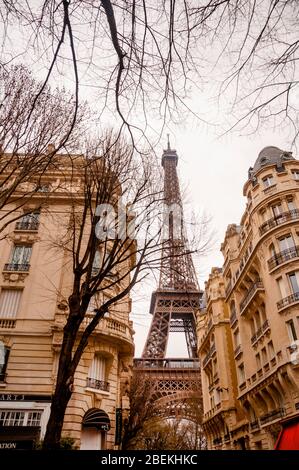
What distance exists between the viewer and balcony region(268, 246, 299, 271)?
Result: 1815cm

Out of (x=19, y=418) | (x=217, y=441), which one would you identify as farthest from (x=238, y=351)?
(x=19, y=418)

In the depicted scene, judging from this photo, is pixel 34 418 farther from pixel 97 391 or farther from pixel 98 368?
pixel 98 368

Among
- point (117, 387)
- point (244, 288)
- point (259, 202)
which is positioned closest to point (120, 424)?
point (117, 387)

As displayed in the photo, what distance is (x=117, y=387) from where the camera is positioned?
15.5m

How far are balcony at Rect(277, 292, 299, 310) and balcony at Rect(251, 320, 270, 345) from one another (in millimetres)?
1970

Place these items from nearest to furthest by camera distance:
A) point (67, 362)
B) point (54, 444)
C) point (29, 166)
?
point (54, 444) → point (67, 362) → point (29, 166)

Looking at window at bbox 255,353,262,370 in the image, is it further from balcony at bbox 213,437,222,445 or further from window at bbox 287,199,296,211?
balcony at bbox 213,437,222,445

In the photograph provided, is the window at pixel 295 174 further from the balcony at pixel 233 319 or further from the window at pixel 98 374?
the window at pixel 98 374

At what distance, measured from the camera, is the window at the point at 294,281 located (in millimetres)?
17500

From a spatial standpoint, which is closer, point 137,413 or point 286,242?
point 286,242

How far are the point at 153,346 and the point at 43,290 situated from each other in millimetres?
31043

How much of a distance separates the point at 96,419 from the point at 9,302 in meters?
6.53

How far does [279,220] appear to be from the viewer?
65.5 ft
